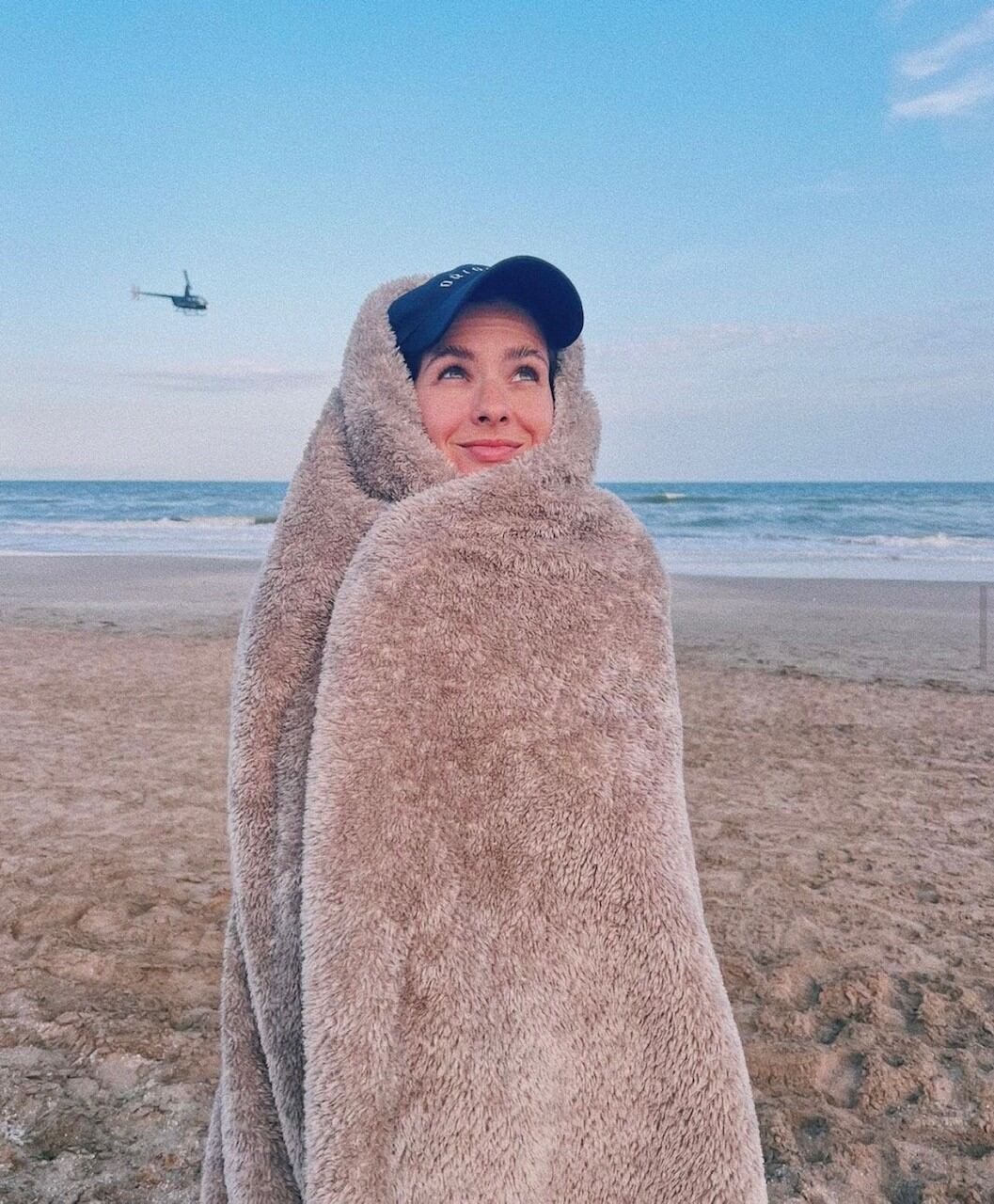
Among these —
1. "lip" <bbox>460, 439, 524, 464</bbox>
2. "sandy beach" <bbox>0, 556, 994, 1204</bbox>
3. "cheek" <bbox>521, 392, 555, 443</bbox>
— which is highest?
"cheek" <bbox>521, 392, 555, 443</bbox>

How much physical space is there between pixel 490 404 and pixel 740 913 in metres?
3.36

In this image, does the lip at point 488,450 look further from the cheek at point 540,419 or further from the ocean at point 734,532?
the ocean at point 734,532

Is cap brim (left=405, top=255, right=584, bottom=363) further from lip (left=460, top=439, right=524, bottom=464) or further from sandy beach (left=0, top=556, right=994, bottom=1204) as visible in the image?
sandy beach (left=0, top=556, right=994, bottom=1204)

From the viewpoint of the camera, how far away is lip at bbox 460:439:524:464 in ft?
4.47

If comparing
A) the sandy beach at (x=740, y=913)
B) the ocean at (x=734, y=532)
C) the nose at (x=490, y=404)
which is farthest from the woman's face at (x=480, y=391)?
the ocean at (x=734, y=532)

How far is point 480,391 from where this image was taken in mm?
1366

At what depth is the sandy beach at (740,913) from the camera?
2.70 m

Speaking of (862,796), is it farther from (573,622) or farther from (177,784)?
(573,622)

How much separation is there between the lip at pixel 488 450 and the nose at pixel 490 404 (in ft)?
0.09

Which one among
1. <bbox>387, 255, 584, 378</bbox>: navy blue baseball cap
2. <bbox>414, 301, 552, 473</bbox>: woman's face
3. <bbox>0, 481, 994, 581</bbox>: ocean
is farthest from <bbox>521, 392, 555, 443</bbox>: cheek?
<bbox>0, 481, 994, 581</bbox>: ocean

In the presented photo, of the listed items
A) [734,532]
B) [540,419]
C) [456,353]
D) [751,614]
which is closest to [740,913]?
[540,419]

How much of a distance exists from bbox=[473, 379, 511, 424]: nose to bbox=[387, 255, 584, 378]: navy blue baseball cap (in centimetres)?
10

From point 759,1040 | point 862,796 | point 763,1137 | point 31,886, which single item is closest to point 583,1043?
point 763,1137

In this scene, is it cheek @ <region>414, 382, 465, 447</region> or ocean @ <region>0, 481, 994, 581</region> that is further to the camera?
ocean @ <region>0, 481, 994, 581</region>
